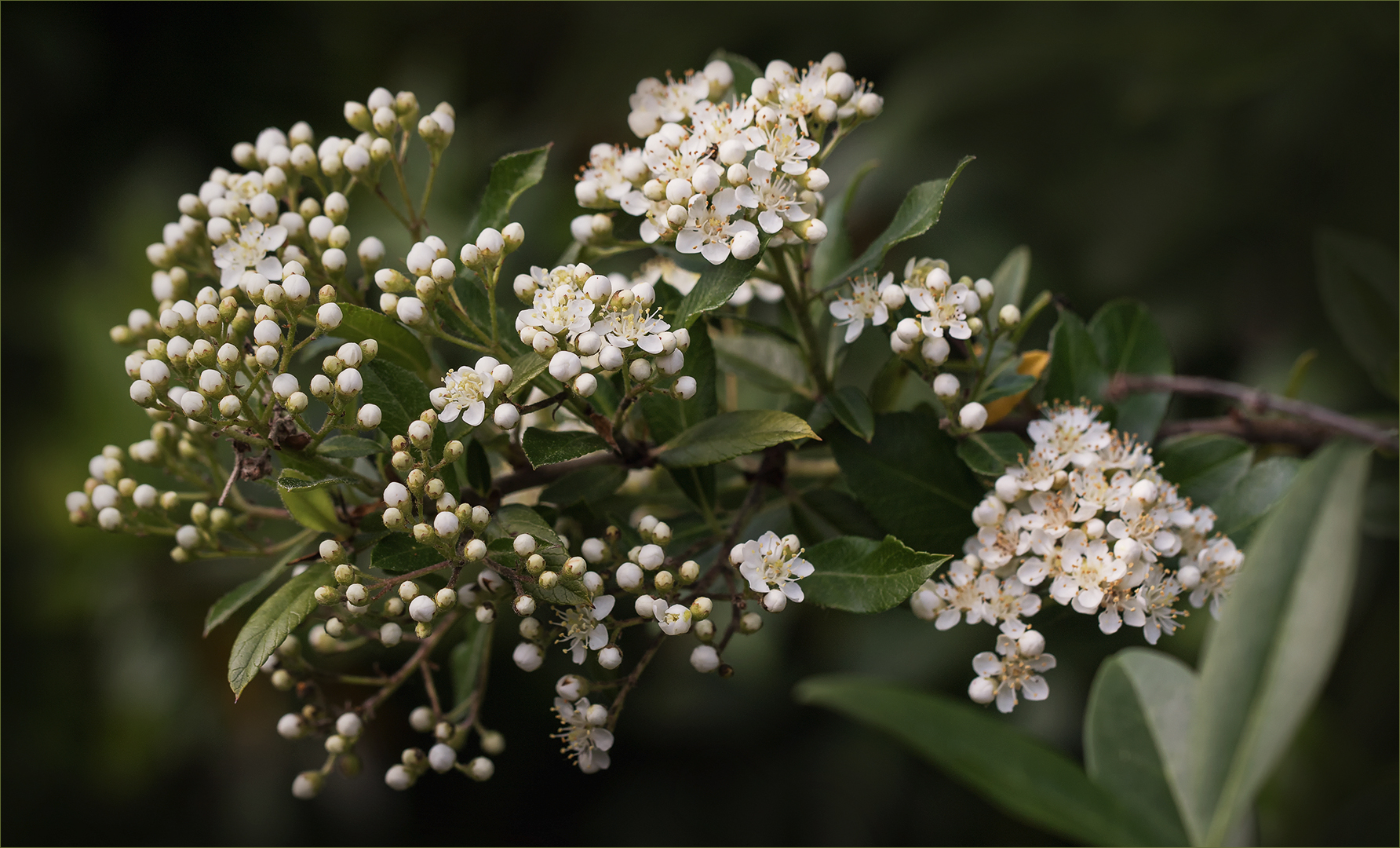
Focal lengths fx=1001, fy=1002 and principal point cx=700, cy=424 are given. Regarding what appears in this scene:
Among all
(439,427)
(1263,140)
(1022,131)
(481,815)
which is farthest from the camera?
(481,815)

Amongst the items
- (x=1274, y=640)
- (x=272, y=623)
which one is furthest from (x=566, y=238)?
(x=1274, y=640)

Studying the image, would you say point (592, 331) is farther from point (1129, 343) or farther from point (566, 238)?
point (566, 238)

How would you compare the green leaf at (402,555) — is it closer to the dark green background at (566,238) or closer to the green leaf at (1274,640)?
the green leaf at (1274,640)

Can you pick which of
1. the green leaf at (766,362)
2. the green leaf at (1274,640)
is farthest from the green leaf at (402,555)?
the green leaf at (1274,640)

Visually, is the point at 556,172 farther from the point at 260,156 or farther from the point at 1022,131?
the point at 260,156

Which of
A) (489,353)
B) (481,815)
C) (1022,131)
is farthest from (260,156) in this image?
(481,815)

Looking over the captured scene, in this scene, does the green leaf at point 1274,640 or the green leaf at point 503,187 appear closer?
the green leaf at point 1274,640

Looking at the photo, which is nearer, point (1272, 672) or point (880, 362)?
point (1272, 672)
